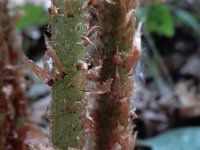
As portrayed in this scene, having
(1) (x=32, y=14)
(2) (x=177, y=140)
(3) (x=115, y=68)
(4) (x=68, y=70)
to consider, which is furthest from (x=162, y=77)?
(4) (x=68, y=70)

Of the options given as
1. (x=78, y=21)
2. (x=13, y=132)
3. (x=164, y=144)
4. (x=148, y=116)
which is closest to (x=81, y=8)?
(x=78, y=21)

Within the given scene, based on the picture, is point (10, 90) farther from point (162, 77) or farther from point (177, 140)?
point (162, 77)

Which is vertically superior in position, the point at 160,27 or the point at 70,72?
the point at 160,27

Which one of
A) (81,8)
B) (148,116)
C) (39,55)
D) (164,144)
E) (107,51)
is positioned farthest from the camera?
(39,55)

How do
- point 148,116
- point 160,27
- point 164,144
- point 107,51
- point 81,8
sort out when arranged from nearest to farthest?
point 81,8
point 107,51
point 164,144
point 148,116
point 160,27

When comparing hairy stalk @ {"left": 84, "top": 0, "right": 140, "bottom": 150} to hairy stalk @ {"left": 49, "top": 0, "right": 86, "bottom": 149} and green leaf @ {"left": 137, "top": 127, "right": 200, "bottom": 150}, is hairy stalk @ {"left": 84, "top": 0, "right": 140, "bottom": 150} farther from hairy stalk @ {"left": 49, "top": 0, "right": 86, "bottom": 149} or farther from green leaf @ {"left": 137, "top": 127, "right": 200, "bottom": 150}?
green leaf @ {"left": 137, "top": 127, "right": 200, "bottom": 150}

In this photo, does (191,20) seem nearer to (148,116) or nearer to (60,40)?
(148,116)

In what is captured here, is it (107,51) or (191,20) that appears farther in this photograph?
(191,20)

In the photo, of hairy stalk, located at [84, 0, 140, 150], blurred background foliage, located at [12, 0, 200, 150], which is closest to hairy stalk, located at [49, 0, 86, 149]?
hairy stalk, located at [84, 0, 140, 150]
